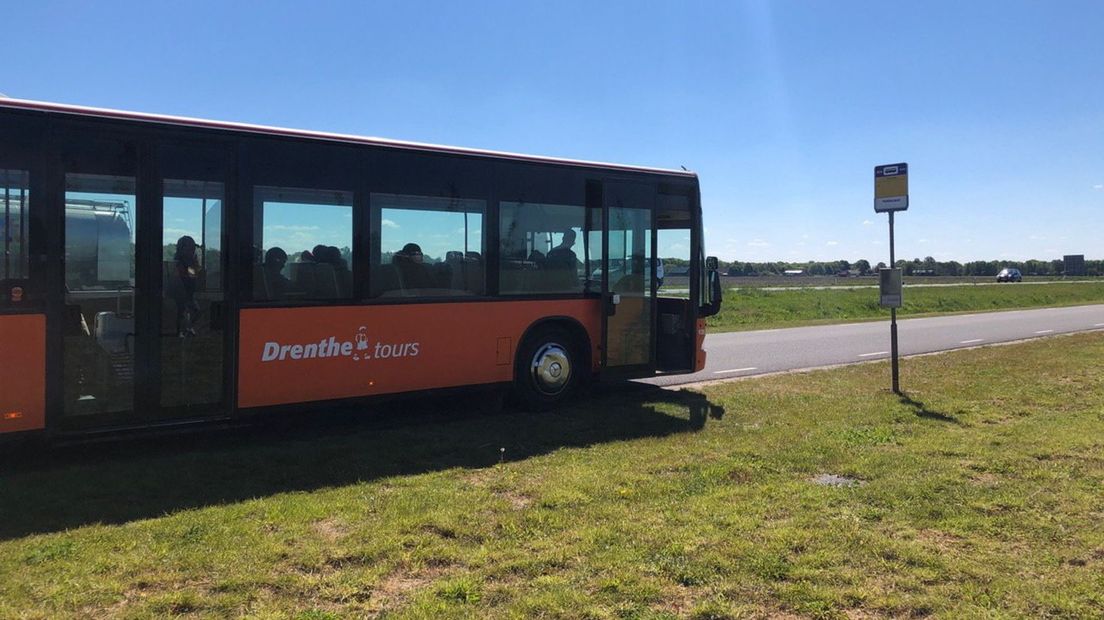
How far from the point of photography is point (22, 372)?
6.00 metres

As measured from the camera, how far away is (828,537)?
4.68 m

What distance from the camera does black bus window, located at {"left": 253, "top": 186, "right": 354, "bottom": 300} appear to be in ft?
23.2

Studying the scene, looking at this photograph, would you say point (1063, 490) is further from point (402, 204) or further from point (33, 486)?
point (33, 486)

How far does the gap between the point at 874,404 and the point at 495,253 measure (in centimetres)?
495

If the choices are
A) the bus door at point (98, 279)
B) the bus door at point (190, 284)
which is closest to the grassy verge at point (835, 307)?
the bus door at point (190, 284)

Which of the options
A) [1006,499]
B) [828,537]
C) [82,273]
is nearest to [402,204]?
[82,273]

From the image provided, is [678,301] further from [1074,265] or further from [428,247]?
[1074,265]

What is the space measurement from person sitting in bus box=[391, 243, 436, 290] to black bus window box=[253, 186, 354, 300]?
54 cm

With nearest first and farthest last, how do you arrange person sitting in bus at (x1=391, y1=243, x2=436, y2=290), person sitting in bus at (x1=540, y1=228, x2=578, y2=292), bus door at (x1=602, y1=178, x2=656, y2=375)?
person sitting in bus at (x1=391, y1=243, x2=436, y2=290) < person sitting in bus at (x1=540, y1=228, x2=578, y2=292) < bus door at (x1=602, y1=178, x2=656, y2=375)

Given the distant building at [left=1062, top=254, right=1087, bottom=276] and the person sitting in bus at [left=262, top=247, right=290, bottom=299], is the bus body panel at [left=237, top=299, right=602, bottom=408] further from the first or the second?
the distant building at [left=1062, top=254, right=1087, bottom=276]

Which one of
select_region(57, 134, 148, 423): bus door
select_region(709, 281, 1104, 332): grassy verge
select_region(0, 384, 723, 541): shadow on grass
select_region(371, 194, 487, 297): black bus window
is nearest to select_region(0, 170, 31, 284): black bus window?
select_region(57, 134, 148, 423): bus door

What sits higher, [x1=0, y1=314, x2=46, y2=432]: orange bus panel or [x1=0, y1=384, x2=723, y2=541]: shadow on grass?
[x1=0, y1=314, x2=46, y2=432]: orange bus panel

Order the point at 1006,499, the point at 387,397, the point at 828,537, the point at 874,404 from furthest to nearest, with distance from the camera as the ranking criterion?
the point at 874,404 < the point at 387,397 < the point at 1006,499 < the point at 828,537

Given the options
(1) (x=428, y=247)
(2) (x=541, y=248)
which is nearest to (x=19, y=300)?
(1) (x=428, y=247)
